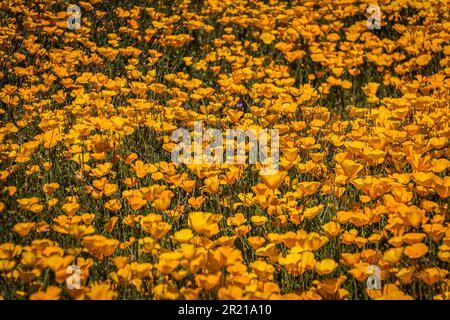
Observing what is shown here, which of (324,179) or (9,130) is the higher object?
(9,130)

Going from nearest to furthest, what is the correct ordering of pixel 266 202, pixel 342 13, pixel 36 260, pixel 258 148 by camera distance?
pixel 36 260 → pixel 266 202 → pixel 258 148 → pixel 342 13

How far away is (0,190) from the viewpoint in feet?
8.21

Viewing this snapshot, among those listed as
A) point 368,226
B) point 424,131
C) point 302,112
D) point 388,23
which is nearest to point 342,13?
point 388,23

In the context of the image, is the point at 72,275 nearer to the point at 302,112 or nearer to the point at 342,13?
the point at 302,112

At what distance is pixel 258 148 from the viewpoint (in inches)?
117

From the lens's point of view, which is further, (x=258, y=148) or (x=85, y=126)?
(x=258, y=148)

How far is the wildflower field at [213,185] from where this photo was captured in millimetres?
1846

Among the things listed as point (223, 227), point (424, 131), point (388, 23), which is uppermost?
point (388, 23)

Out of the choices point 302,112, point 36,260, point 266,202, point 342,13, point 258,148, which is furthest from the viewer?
point 342,13

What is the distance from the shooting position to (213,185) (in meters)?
2.26

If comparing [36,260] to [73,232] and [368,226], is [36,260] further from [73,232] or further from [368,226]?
[368,226]

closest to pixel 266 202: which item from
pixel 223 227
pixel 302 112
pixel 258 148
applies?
pixel 223 227

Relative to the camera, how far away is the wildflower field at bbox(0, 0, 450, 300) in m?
1.85

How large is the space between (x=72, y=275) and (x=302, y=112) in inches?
93.4
